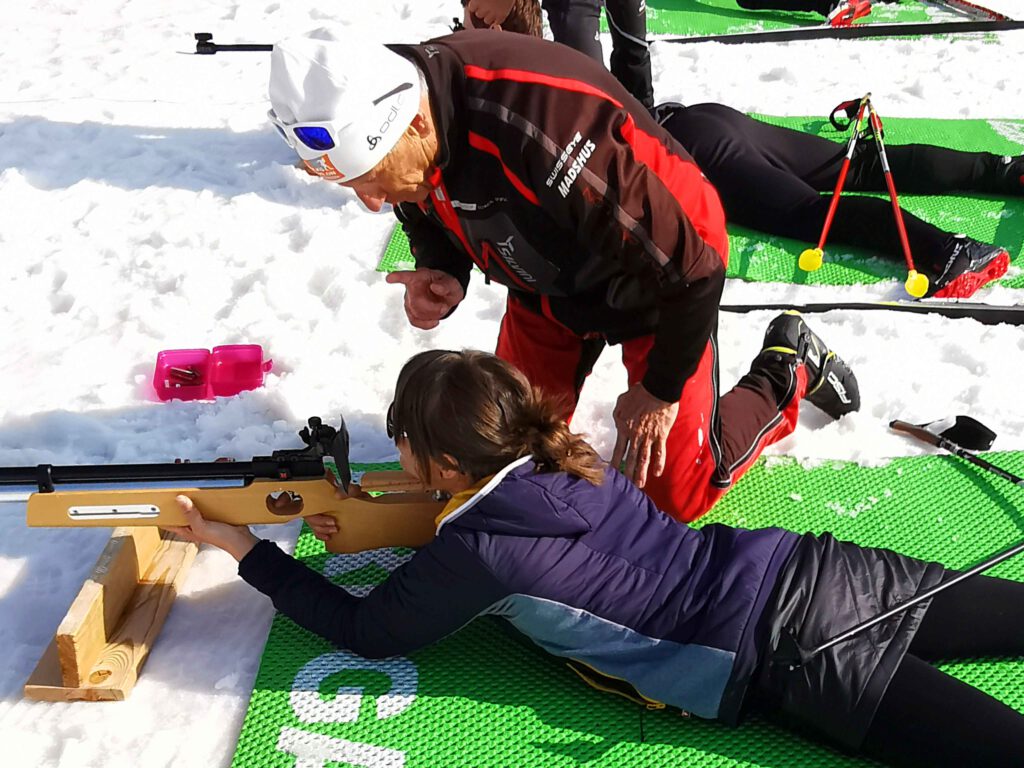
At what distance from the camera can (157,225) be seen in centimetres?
444

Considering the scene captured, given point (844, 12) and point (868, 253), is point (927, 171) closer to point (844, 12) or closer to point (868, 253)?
point (868, 253)

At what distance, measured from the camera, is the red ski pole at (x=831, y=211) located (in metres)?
4.01

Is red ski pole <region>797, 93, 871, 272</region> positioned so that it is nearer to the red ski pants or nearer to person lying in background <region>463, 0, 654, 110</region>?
person lying in background <region>463, 0, 654, 110</region>

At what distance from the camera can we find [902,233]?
404cm

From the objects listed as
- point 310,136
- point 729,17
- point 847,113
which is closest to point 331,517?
point 310,136

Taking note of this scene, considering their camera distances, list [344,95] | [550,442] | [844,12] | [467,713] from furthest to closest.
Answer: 1. [844,12]
2. [467,713]
3. [550,442]
4. [344,95]

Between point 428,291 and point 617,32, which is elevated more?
point 617,32

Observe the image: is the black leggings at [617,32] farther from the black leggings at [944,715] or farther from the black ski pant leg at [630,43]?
the black leggings at [944,715]

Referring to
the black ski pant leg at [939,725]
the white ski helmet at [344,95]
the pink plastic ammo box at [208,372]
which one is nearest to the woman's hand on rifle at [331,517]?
the white ski helmet at [344,95]

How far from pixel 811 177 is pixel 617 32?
108 cm

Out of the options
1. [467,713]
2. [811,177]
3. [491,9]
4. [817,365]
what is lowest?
[467,713]

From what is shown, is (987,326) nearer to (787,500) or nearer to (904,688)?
(787,500)

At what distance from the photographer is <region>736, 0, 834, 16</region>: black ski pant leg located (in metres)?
6.78

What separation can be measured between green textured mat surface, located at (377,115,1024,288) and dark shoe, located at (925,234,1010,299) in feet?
0.44
